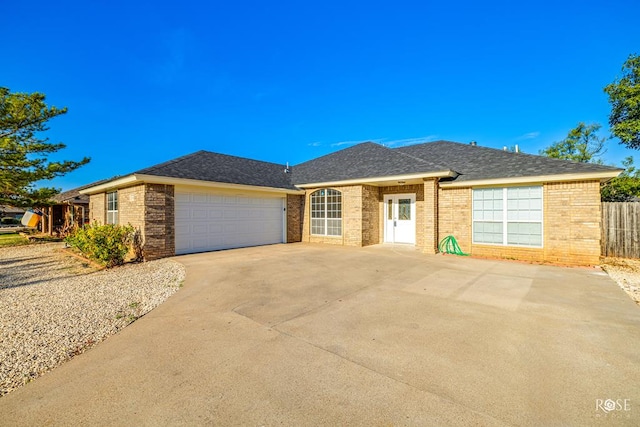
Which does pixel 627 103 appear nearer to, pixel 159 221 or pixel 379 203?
pixel 379 203

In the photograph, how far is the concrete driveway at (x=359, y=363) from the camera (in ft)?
7.73

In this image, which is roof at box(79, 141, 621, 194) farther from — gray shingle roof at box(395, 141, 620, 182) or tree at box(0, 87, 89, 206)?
tree at box(0, 87, 89, 206)

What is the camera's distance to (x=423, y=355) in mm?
3316

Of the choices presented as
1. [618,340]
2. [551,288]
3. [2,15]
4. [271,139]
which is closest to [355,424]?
[618,340]

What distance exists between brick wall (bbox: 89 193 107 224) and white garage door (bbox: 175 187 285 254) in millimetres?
6357

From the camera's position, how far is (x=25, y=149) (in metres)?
15.2

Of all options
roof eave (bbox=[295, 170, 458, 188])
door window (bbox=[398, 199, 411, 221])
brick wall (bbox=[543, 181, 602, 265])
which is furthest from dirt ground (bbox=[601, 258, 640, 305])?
door window (bbox=[398, 199, 411, 221])

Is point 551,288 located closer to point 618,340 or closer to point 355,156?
point 618,340

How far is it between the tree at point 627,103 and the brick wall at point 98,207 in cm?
3000

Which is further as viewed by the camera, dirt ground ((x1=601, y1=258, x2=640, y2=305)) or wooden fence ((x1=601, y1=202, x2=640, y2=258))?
wooden fence ((x1=601, y1=202, x2=640, y2=258))

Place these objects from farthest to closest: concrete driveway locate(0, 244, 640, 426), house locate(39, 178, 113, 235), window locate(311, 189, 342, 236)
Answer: house locate(39, 178, 113, 235), window locate(311, 189, 342, 236), concrete driveway locate(0, 244, 640, 426)

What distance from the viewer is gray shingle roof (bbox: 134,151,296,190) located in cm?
1108

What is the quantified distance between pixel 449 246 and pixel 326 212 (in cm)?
619

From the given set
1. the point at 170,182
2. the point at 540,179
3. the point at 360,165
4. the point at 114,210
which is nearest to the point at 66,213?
the point at 114,210
